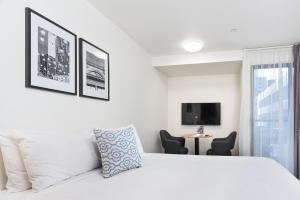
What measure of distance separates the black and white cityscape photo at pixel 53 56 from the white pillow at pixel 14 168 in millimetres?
689

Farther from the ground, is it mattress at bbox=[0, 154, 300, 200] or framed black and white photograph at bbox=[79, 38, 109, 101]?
framed black and white photograph at bbox=[79, 38, 109, 101]

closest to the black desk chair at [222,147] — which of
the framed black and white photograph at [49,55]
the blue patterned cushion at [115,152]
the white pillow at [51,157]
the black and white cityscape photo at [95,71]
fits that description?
the black and white cityscape photo at [95,71]

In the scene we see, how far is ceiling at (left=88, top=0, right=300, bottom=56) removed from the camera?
2848mm

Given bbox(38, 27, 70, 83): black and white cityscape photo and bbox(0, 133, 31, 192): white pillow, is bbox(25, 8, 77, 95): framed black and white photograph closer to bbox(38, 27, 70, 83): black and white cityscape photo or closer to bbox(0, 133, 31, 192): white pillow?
bbox(38, 27, 70, 83): black and white cityscape photo

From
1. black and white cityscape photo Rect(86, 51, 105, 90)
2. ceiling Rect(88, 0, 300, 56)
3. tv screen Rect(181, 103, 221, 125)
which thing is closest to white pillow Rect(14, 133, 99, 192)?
black and white cityscape photo Rect(86, 51, 105, 90)

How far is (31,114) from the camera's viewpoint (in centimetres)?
199

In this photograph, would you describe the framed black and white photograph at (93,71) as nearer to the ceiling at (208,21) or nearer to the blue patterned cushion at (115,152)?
the ceiling at (208,21)

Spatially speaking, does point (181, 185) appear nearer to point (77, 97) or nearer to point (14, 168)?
point (14, 168)

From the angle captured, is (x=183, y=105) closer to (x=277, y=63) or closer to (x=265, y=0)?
(x=277, y=63)

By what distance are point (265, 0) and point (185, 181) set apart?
7.11 ft

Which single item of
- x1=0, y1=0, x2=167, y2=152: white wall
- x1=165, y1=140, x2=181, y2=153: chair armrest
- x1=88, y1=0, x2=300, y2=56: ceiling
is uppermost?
x1=88, y1=0, x2=300, y2=56: ceiling

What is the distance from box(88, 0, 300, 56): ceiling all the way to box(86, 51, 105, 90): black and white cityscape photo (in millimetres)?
602

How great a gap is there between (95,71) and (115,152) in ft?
4.08

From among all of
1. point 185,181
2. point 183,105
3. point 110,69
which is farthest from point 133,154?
point 183,105
